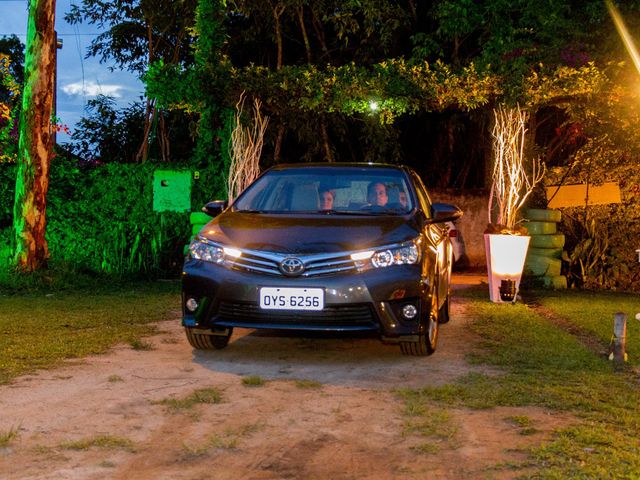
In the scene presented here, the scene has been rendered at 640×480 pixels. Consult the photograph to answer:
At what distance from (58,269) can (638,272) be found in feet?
30.2

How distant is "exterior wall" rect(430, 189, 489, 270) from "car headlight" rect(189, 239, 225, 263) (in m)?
11.6

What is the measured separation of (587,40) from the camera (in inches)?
663

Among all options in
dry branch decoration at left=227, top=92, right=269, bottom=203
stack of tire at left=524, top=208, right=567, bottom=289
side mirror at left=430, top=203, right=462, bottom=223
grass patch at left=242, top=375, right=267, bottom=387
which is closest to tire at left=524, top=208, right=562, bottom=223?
stack of tire at left=524, top=208, right=567, bottom=289

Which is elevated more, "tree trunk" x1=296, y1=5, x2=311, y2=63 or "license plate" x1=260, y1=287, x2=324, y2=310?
"tree trunk" x1=296, y1=5, x2=311, y2=63

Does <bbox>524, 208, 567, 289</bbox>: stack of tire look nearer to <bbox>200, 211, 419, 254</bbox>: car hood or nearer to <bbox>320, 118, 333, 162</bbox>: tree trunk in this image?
<bbox>320, 118, 333, 162</bbox>: tree trunk

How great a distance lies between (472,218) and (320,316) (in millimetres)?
12143

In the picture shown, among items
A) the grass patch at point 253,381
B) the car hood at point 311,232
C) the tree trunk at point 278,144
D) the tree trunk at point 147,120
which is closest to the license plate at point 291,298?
the car hood at point 311,232

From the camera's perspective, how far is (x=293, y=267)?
7.20 m

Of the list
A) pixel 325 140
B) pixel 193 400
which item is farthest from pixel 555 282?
pixel 193 400

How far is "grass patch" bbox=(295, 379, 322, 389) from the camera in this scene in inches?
258

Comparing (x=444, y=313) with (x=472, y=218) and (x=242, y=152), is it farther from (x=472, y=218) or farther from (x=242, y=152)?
(x=472, y=218)

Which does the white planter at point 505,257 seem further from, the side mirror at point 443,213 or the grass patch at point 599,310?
the side mirror at point 443,213

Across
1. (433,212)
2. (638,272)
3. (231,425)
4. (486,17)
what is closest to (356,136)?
(486,17)

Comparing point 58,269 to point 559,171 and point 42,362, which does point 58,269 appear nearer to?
point 42,362
